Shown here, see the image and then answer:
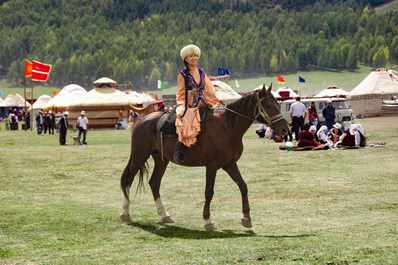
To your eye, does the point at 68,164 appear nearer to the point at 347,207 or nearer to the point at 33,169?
the point at 33,169

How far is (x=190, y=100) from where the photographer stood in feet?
33.9

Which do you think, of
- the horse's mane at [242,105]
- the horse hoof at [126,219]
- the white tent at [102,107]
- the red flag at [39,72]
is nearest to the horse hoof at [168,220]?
the horse hoof at [126,219]

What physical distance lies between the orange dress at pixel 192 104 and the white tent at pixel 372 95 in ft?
190

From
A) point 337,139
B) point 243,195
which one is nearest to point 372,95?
point 337,139

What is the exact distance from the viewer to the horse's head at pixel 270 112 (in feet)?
32.2

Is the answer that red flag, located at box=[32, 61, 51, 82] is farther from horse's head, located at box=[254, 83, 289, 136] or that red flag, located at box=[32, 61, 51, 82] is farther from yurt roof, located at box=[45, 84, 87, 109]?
horse's head, located at box=[254, 83, 289, 136]

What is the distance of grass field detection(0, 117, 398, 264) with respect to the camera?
7496 mm

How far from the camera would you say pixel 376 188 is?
13953mm

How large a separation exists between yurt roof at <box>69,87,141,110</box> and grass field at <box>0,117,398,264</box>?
38023mm

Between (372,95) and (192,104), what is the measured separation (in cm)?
6125

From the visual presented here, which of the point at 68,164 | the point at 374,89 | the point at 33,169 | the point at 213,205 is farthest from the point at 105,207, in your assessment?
the point at 374,89

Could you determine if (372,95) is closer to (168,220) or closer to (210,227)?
(168,220)

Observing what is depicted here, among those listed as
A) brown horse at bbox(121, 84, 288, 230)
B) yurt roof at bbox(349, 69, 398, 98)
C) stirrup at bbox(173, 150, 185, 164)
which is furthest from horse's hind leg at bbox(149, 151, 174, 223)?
yurt roof at bbox(349, 69, 398, 98)

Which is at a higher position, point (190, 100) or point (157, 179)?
point (190, 100)
